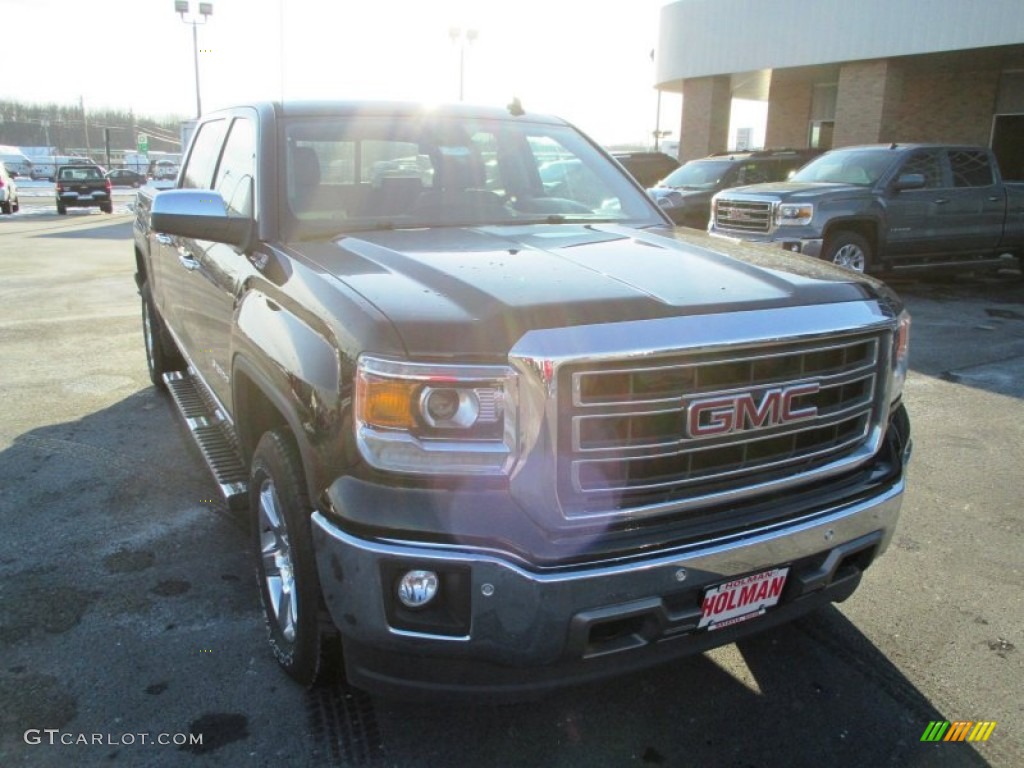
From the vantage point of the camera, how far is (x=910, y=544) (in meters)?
3.95

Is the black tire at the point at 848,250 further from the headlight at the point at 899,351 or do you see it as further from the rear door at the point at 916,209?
the headlight at the point at 899,351

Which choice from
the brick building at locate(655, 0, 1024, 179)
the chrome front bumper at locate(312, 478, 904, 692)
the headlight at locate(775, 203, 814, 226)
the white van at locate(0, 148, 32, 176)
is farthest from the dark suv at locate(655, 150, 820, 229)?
the white van at locate(0, 148, 32, 176)

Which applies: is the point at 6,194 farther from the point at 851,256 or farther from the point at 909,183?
the point at 909,183

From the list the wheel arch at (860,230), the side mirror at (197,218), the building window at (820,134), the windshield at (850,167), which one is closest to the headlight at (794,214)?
the wheel arch at (860,230)

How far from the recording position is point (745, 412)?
7.47 ft

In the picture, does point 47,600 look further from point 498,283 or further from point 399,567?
point 498,283

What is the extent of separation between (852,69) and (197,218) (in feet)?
66.9

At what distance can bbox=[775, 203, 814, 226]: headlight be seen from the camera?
1030 centimetres

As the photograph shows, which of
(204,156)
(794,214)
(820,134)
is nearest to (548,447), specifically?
(204,156)

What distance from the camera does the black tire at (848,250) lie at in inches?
417

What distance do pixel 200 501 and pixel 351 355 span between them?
2574mm

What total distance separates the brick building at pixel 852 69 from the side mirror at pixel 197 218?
18.6 meters

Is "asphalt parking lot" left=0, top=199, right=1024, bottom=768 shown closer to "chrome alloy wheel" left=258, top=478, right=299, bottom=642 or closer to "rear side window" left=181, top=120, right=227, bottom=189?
"chrome alloy wheel" left=258, top=478, right=299, bottom=642

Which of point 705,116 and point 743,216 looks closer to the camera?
point 743,216
